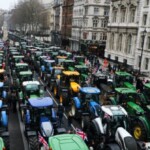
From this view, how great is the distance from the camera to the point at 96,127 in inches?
520

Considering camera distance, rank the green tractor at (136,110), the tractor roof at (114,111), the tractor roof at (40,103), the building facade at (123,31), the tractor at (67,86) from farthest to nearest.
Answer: the building facade at (123,31)
the tractor at (67,86)
the green tractor at (136,110)
the tractor roof at (40,103)
the tractor roof at (114,111)

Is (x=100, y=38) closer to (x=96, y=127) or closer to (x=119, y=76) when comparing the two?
(x=119, y=76)

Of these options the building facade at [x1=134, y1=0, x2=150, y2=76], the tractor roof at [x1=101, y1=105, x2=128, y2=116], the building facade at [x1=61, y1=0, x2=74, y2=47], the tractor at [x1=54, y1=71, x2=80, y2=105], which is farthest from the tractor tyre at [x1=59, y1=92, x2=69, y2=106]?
the building facade at [x1=61, y1=0, x2=74, y2=47]

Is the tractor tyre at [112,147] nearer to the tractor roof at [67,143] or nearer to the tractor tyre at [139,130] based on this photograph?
the tractor roof at [67,143]

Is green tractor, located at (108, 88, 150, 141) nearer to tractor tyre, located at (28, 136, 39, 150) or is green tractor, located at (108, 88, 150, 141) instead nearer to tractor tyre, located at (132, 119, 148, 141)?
tractor tyre, located at (132, 119, 148, 141)

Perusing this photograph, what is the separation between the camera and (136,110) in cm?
1639

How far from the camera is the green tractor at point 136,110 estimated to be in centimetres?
1466

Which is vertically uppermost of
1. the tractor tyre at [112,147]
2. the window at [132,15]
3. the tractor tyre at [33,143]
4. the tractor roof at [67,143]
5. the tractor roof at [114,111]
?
the window at [132,15]

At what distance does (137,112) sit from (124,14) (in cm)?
3559

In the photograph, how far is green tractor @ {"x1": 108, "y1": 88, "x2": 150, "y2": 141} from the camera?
14660 mm

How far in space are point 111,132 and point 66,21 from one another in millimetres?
76763

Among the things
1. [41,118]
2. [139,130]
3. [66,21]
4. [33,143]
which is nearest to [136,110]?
[139,130]

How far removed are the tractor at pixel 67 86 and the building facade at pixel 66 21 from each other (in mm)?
58851

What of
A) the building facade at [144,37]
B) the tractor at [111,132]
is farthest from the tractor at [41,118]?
the building facade at [144,37]
